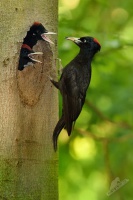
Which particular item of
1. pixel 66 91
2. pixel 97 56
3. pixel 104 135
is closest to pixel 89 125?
pixel 104 135

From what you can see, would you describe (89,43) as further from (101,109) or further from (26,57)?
(101,109)

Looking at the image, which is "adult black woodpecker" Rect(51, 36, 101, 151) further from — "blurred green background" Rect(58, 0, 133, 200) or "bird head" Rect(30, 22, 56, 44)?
"blurred green background" Rect(58, 0, 133, 200)

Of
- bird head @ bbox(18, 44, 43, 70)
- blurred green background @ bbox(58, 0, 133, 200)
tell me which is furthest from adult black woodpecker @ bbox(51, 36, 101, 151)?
blurred green background @ bbox(58, 0, 133, 200)

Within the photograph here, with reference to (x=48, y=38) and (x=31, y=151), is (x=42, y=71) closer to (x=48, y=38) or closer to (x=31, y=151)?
(x=48, y=38)

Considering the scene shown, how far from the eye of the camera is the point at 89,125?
614 centimetres

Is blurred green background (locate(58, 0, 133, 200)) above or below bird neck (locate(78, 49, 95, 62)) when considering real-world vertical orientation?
below

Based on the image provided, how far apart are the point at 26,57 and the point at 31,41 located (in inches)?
6.5

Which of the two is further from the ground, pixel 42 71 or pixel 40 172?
pixel 42 71

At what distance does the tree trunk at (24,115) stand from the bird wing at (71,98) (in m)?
0.09

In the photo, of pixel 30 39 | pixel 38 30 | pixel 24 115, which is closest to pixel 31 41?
pixel 30 39

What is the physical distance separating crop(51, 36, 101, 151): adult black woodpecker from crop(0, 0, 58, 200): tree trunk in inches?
3.3

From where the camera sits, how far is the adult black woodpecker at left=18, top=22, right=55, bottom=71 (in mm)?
3758

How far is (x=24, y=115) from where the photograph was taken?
146 inches

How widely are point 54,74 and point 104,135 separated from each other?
2.64 meters
